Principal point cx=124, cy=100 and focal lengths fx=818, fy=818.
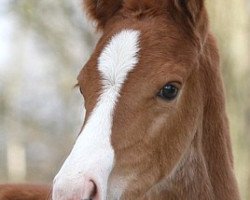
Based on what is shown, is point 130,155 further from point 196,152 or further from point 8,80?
point 8,80

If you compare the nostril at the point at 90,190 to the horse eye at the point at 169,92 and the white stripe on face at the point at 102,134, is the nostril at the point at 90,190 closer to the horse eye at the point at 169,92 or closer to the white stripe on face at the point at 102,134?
the white stripe on face at the point at 102,134

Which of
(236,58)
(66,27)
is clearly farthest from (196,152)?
(66,27)

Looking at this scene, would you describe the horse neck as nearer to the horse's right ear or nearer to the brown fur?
the brown fur

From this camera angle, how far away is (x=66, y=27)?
47.4 ft

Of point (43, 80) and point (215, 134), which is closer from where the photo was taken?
point (215, 134)

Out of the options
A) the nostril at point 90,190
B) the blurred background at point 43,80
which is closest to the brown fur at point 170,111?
the nostril at point 90,190

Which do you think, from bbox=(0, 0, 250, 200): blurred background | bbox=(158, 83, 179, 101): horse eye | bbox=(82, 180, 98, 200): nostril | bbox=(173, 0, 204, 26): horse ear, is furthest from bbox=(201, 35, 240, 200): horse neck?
bbox=(0, 0, 250, 200): blurred background

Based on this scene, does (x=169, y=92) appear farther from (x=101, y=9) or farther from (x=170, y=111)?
(x=101, y=9)

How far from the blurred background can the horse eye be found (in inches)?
227

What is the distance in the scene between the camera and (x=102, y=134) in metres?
4.18

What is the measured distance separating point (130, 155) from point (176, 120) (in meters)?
0.38

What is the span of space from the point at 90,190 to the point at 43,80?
52.4ft

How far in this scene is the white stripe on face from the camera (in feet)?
13.0

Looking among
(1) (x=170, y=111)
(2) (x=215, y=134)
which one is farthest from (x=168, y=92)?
(2) (x=215, y=134)
